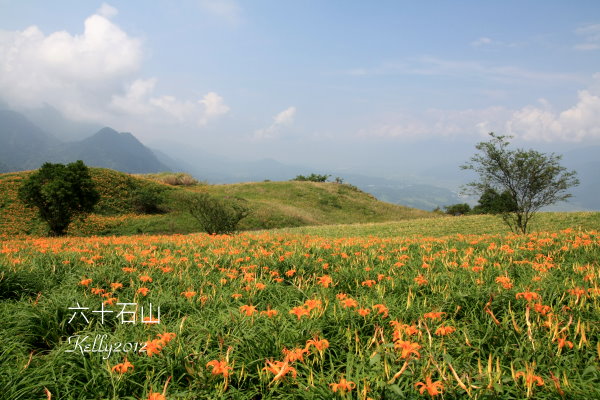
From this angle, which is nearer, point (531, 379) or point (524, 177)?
point (531, 379)

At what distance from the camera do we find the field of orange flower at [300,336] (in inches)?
89.2

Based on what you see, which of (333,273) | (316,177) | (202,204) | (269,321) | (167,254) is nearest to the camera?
(269,321)

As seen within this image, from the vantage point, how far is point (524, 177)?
58.0ft

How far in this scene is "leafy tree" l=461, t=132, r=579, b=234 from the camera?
57.2 feet

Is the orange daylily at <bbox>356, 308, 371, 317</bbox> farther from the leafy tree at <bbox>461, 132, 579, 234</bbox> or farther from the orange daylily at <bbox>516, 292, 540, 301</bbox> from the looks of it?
the leafy tree at <bbox>461, 132, 579, 234</bbox>

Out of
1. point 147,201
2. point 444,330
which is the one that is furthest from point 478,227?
point 147,201

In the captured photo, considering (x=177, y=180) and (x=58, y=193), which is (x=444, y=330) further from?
(x=177, y=180)

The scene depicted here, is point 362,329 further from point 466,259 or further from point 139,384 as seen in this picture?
point 466,259

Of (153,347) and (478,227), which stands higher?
(153,347)

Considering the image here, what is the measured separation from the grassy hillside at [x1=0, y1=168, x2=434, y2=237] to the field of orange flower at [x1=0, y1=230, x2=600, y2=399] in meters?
25.5

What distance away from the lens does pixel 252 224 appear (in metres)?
35.8

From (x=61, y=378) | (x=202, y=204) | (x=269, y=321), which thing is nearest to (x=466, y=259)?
(x=269, y=321)

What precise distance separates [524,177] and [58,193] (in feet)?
88.7

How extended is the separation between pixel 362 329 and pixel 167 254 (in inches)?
180
